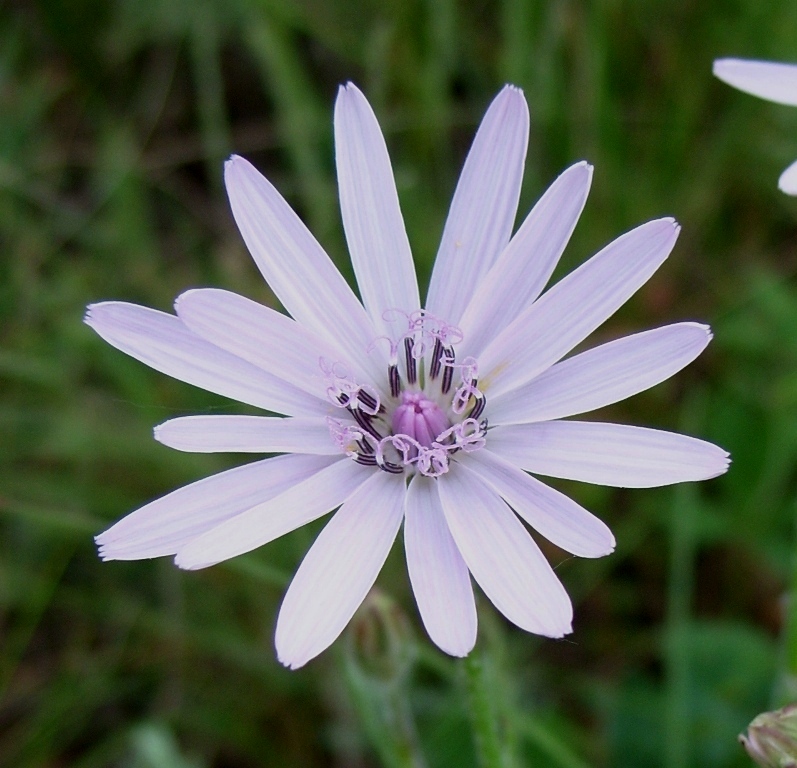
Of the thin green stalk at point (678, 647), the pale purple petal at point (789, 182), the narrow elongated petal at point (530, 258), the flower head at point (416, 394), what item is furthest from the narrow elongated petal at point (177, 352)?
the thin green stalk at point (678, 647)

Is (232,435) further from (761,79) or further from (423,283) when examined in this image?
(423,283)

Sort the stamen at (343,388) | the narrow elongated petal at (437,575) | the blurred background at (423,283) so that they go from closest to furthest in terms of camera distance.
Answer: the narrow elongated petal at (437,575) < the stamen at (343,388) < the blurred background at (423,283)

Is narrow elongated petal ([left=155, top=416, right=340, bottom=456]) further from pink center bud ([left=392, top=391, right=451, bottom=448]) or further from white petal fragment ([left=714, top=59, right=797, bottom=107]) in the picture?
white petal fragment ([left=714, top=59, right=797, bottom=107])

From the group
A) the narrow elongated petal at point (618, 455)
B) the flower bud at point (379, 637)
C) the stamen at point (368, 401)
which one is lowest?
the flower bud at point (379, 637)

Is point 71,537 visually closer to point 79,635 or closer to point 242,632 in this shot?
point 79,635

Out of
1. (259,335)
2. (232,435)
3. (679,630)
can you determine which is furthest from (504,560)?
(679,630)

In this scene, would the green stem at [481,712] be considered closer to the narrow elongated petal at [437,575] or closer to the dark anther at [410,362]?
the narrow elongated petal at [437,575]
